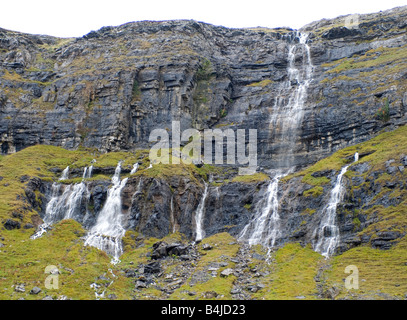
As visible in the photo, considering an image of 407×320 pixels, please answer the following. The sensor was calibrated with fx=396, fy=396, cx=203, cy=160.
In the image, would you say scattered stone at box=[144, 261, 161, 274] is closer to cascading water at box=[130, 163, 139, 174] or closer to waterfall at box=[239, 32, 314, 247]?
waterfall at box=[239, 32, 314, 247]

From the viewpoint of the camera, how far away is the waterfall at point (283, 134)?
207ft

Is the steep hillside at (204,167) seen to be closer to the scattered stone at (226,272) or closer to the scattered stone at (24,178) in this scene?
the scattered stone at (226,272)

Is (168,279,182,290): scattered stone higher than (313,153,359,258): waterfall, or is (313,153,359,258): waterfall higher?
(313,153,359,258): waterfall

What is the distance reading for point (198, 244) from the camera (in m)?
61.1

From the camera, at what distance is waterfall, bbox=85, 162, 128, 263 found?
59.4 meters

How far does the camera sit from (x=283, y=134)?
87.1 m

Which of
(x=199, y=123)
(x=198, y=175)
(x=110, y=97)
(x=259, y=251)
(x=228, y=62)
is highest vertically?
(x=228, y=62)

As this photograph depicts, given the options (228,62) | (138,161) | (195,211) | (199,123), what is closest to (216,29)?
(228,62)

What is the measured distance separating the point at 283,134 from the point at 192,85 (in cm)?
2972

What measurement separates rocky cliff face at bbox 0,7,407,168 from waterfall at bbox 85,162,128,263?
79.6 ft

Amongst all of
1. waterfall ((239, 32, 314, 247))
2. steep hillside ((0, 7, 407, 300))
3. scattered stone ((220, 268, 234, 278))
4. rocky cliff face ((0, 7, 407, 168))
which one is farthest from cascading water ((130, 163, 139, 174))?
scattered stone ((220, 268, 234, 278))
